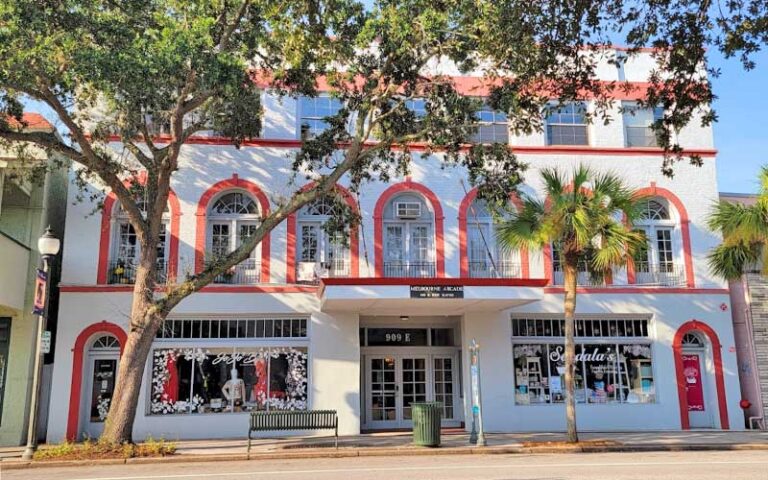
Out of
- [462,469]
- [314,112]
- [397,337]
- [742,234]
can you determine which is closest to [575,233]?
[742,234]

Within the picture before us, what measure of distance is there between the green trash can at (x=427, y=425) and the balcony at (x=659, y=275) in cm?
817

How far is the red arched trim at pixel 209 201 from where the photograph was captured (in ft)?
62.3

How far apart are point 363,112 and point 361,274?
18.2 ft

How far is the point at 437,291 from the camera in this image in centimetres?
1702

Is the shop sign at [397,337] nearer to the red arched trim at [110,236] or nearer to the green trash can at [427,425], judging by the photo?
the green trash can at [427,425]

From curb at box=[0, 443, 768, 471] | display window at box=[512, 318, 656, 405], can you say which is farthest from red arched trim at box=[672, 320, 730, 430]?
curb at box=[0, 443, 768, 471]

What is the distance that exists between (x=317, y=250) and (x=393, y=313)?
2.75 meters

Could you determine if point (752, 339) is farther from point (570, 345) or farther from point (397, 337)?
point (397, 337)

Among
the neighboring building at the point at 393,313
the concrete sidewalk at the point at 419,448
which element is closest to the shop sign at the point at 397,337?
the neighboring building at the point at 393,313

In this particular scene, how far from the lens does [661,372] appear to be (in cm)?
1967

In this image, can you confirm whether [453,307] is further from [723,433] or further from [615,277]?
[723,433]

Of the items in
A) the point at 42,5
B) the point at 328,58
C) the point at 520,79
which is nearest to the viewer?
the point at 520,79

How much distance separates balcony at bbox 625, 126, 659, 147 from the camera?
2117 cm

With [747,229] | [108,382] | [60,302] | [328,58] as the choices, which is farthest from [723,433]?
[60,302]
